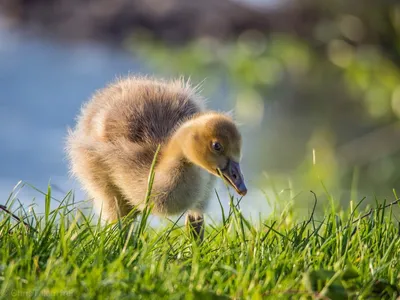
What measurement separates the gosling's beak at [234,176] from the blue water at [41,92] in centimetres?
Answer: 390

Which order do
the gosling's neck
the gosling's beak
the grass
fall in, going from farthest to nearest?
the gosling's neck < the gosling's beak < the grass

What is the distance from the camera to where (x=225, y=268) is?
2.13m

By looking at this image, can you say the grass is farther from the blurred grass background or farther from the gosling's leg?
the blurred grass background

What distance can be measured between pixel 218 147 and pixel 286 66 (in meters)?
3.97

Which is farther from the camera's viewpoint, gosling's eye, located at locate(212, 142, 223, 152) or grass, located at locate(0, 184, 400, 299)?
gosling's eye, located at locate(212, 142, 223, 152)

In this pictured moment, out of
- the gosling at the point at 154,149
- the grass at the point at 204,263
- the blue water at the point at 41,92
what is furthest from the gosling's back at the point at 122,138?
the blue water at the point at 41,92

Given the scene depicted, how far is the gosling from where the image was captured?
9.23 ft

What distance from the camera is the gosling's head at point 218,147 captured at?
2.79m

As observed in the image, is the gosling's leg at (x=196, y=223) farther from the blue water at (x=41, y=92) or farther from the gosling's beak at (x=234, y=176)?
the blue water at (x=41, y=92)

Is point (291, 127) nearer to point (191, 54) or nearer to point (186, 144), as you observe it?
point (191, 54)

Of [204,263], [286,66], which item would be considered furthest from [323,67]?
[204,263]

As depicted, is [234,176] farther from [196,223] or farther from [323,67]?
[323,67]

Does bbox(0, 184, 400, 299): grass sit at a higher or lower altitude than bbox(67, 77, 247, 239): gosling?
lower

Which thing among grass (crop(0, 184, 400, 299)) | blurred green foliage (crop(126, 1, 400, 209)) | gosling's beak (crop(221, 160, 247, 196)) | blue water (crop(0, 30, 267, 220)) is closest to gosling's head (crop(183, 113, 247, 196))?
gosling's beak (crop(221, 160, 247, 196))
